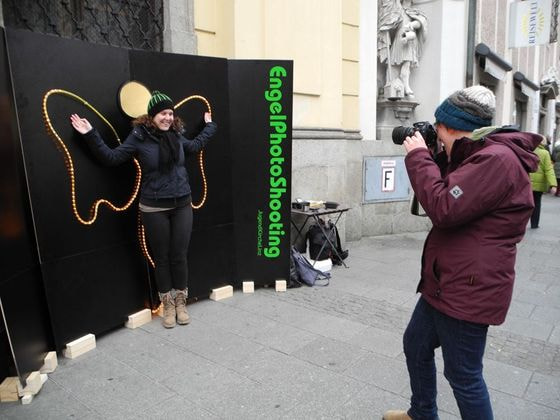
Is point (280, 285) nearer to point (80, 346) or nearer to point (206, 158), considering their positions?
point (206, 158)

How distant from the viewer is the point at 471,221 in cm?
197

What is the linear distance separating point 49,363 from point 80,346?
0.28 metres

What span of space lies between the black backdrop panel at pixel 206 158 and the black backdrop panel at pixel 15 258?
1.19 meters

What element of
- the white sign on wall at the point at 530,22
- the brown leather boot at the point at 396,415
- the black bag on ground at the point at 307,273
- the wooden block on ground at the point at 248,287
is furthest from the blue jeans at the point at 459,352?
the white sign on wall at the point at 530,22

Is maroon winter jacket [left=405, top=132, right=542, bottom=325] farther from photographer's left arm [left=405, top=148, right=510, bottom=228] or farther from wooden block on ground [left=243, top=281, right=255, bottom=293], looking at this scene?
wooden block on ground [left=243, top=281, right=255, bottom=293]

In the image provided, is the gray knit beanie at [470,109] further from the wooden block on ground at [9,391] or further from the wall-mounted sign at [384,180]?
the wall-mounted sign at [384,180]

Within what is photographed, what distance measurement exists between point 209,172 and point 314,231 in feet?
5.57

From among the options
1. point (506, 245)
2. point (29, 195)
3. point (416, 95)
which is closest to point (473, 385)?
point (506, 245)

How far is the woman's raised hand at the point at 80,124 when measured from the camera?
11.0 feet

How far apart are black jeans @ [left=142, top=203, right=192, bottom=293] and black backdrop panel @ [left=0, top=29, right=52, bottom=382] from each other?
2.92 ft

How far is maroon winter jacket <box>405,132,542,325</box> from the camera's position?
1868 millimetres

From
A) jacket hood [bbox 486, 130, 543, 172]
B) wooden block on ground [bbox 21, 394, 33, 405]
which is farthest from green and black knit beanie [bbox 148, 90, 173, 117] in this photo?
jacket hood [bbox 486, 130, 543, 172]

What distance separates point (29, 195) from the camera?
3.14m

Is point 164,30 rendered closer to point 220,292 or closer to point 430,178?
point 220,292
